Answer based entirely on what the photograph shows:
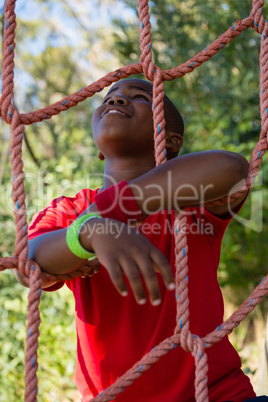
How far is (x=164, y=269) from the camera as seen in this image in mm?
614

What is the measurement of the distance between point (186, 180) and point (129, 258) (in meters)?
0.17

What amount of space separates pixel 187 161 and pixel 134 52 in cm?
230

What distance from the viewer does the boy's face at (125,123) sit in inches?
41.3

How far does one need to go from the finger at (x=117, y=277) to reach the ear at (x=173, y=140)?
65cm

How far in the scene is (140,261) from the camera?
0.61 meters

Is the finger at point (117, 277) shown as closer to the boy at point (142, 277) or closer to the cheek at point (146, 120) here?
the boy at point (142, 277)

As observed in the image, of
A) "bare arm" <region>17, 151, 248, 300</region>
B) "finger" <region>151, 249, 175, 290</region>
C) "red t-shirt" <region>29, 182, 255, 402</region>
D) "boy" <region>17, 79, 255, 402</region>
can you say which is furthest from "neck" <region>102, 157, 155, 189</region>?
"finger" <region>151, 249, 175, 290</region>

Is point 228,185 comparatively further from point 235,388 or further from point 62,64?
point 62,64

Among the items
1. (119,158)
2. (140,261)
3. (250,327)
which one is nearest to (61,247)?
(140,261)

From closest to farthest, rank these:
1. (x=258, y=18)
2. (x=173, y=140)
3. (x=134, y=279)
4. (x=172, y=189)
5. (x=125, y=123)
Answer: (x=134, y=279) < (x=172, y=189) < (x=258, y=18) < (x=125, y=123) < (x=173, y=140)

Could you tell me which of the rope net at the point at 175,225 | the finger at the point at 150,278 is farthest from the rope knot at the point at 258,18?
the finger at the point at 150,278

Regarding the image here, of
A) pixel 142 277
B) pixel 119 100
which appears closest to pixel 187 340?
pixel 142 277

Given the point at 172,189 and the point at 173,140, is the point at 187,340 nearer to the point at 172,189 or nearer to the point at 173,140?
the point at 172,189

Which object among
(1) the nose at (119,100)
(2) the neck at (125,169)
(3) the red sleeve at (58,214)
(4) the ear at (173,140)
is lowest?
(3) the red sleeve at (58,214)
